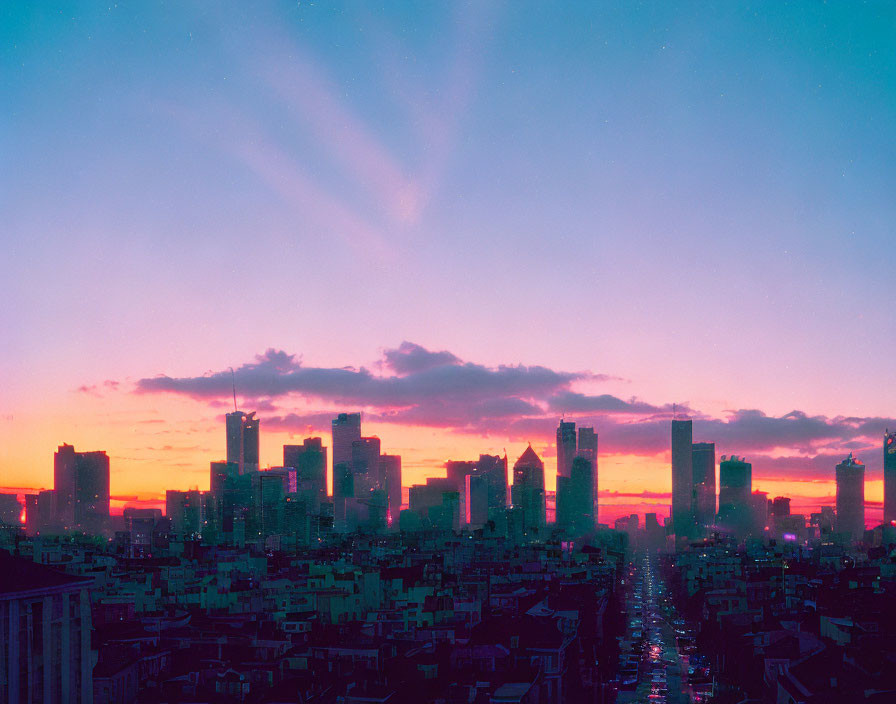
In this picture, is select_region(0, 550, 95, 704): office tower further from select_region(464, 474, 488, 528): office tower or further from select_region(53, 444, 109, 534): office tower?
select_region(464, 474, 488, 528): office tower

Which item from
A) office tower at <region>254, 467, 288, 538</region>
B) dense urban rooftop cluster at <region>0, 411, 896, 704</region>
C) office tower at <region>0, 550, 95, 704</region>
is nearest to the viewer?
office tower at <region>0, 550, 95, 704</region>

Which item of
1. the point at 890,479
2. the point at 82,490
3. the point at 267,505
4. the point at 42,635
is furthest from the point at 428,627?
the point at 890,479

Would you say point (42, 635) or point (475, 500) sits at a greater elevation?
point (42, 635)

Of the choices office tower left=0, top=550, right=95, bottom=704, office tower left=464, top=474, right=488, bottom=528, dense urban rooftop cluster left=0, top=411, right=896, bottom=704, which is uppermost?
office tower left=0, top=550, right=95, bottom=704

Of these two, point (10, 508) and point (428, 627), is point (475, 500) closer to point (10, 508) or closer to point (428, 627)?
point (10, 508)

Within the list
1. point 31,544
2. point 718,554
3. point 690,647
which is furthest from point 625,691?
point 718,554

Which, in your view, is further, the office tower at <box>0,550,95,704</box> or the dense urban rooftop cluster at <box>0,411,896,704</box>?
the dense urban rooftop cluster at <box>0,411,896,704</box>

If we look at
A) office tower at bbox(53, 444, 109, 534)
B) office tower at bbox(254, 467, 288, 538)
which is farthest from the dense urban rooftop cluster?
office tower at bbox(53, 444, 109, 534)
